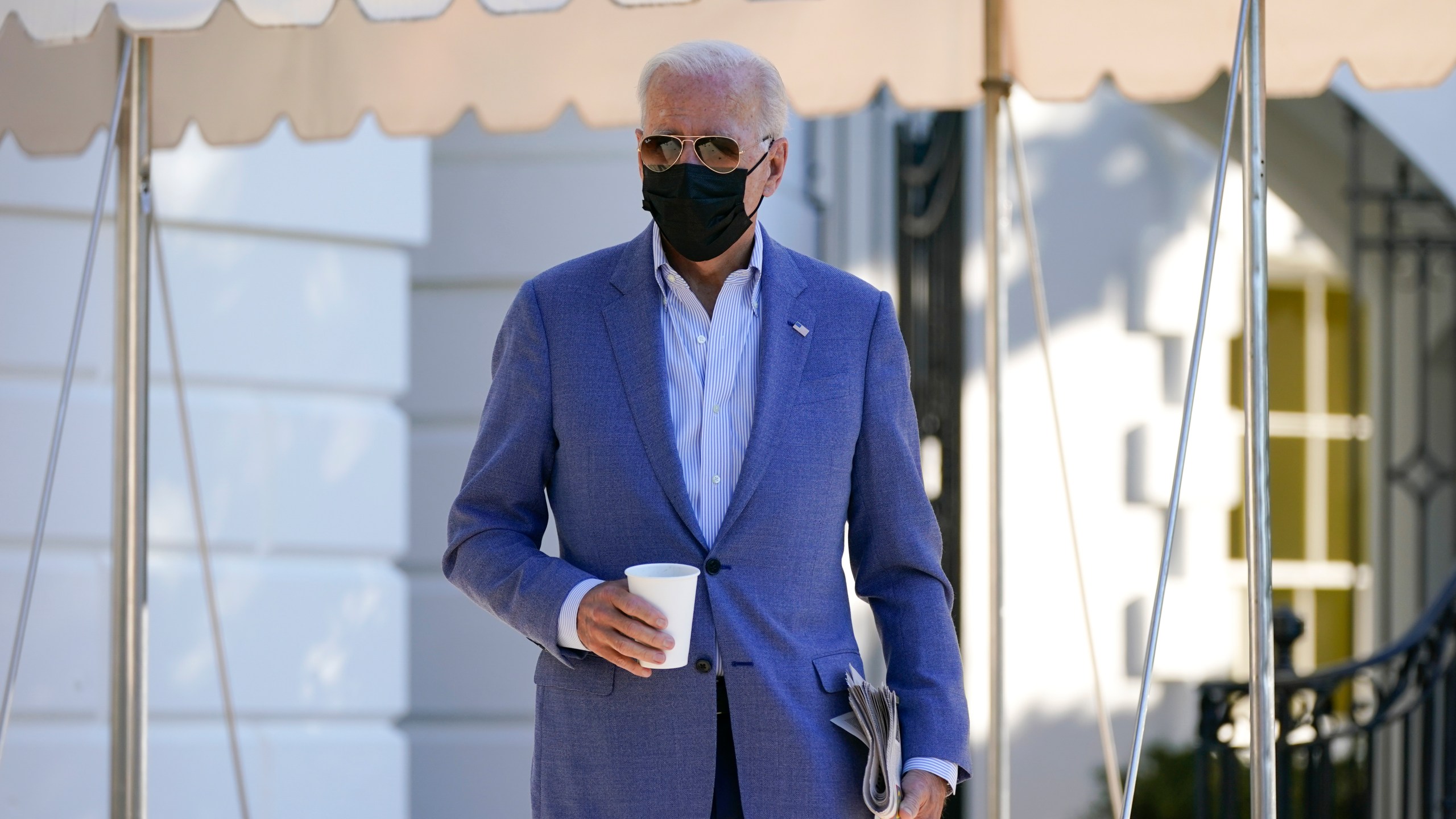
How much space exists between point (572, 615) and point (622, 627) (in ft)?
0.36

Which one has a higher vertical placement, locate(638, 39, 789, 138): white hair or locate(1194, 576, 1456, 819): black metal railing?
locate(638, 39, 789, 138): white hair

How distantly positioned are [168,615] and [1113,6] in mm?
2758

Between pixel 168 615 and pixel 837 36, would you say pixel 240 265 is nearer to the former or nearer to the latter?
pixel 168 615

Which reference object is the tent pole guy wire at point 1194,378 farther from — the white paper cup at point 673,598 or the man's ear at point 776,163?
the white paper cup at point 673,598

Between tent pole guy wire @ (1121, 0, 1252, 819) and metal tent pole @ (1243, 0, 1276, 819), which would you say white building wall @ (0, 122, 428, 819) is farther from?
metal tent pole @ (1243, 0, 1276, 819)

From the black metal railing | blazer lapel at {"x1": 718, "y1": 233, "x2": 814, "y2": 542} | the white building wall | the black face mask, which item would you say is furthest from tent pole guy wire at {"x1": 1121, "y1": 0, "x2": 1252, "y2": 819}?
the white building wall

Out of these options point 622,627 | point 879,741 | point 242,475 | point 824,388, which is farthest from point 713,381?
point 242,475

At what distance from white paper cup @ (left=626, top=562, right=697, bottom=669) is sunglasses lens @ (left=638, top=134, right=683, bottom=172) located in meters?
0.53

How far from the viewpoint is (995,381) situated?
3201 millimetres

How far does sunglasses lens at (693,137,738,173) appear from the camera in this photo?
6.48ft

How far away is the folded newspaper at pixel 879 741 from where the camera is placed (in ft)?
6.36

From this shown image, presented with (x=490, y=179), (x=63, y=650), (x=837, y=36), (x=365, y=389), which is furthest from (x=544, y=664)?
(x=490, y=179)

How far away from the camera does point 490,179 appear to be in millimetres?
5051

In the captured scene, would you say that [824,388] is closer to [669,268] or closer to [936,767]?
[669,268]
